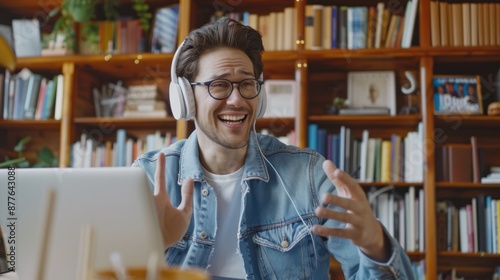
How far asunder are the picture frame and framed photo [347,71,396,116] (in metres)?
0.31

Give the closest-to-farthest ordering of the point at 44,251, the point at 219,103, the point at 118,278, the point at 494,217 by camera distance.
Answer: the point at 44,251, the point at 118,278, the point at 219,103, the point at 494,217

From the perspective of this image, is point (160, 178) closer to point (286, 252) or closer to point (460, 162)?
point (286, 252)

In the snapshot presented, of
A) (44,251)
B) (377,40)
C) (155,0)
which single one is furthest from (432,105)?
(44,251)

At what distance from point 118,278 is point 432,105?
87.4 inches

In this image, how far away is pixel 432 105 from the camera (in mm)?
2561

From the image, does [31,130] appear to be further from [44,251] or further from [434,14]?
[44,251]

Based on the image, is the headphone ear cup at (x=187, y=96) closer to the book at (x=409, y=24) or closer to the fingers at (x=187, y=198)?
the fingers at (x=187, y=198)

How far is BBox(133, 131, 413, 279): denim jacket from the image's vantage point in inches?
49.3

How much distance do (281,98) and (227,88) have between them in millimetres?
1335

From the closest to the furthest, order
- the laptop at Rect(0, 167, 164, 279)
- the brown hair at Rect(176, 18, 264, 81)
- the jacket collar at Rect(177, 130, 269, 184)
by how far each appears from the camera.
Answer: the laptop at Rect(0, 167, 164, 279), the jacket collar at Rect(177, 130, 269, 184), the brown hair at Rect(176, 18, 264, 81)

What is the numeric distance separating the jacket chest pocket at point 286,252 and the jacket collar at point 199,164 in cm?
16

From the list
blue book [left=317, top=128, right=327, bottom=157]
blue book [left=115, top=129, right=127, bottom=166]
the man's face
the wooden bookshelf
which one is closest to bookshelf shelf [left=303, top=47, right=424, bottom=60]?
the wooden bookshelf

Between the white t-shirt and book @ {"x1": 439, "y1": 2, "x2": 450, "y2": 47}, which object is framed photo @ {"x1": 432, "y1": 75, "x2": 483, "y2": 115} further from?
the white t-shirt

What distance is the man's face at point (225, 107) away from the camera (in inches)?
54.9
